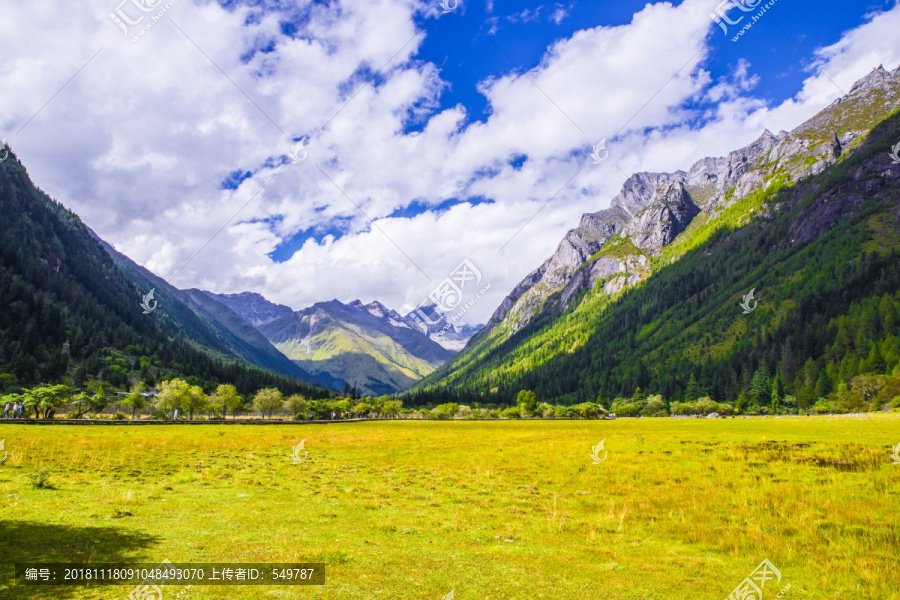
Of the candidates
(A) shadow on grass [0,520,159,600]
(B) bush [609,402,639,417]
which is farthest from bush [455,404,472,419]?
(A) shadow on grass [0,520,159,600]

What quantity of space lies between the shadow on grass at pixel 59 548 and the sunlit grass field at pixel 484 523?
7cm

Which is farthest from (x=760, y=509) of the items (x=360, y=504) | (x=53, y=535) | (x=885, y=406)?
(x=885, y=406)

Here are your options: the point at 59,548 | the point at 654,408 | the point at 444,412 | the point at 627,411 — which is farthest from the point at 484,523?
the point at 654,408

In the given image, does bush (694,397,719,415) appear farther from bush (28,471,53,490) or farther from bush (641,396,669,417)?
bush (28,471,53,490)

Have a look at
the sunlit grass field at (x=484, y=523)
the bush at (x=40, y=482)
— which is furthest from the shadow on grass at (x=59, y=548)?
the bush at (x=40, y=482)

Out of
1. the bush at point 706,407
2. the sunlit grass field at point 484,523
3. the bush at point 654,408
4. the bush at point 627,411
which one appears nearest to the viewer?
the sunlit grass field at point 484,523

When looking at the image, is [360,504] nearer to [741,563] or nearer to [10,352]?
[741,563]

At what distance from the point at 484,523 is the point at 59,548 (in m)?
14.6

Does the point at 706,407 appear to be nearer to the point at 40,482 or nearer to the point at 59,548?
the point at 40,482

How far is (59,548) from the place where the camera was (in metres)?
12.4

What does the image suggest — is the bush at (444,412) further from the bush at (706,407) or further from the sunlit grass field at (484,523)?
the sunlit grass field at (484,523)

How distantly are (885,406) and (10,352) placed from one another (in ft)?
859

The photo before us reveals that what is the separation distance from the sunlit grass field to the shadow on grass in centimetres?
7

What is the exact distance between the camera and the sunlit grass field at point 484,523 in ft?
40.0
